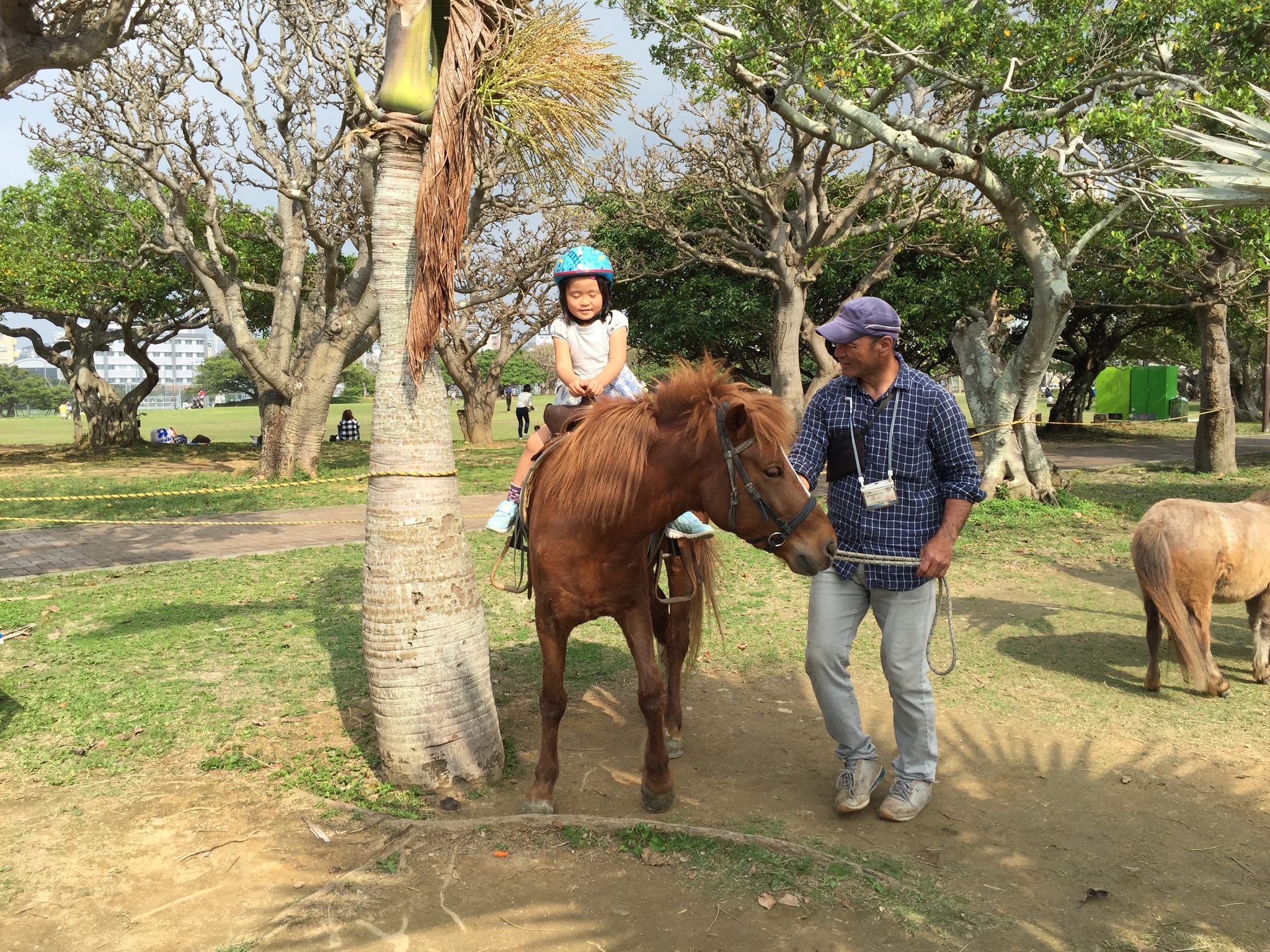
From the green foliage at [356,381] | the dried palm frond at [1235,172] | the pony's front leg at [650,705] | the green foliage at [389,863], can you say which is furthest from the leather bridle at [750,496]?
the green foliage at [356,381]

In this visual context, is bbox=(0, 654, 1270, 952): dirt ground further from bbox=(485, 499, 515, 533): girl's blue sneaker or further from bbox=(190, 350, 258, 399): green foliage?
bbox=(190, 350, 258, 399): green foliage

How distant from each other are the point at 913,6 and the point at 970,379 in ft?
18.1

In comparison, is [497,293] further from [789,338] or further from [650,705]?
[650,705]

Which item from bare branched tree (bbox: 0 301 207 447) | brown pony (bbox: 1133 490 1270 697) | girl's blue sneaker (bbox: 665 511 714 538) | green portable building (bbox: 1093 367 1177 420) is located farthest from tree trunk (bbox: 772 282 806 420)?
green portable building (bbox: 1093 367 1177 420)

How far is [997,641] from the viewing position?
6738mm

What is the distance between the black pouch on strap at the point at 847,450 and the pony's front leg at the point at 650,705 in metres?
1.15

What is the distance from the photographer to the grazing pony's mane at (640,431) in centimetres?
359

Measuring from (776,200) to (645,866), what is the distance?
51.7 ft

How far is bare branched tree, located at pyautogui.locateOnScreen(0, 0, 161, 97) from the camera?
7133mm

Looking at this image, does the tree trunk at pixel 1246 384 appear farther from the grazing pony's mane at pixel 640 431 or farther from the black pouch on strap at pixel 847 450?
the grazing pony's mane at pixel 640 431

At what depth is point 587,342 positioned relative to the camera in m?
4.63

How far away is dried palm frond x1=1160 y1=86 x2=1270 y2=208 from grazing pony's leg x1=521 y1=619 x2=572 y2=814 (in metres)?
2.96

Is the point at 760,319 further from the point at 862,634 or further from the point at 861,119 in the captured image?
the point at 862,634

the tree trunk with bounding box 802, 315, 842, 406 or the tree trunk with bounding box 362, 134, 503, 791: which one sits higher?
the tree trunk with bounding box 802, 315, 842, 406
